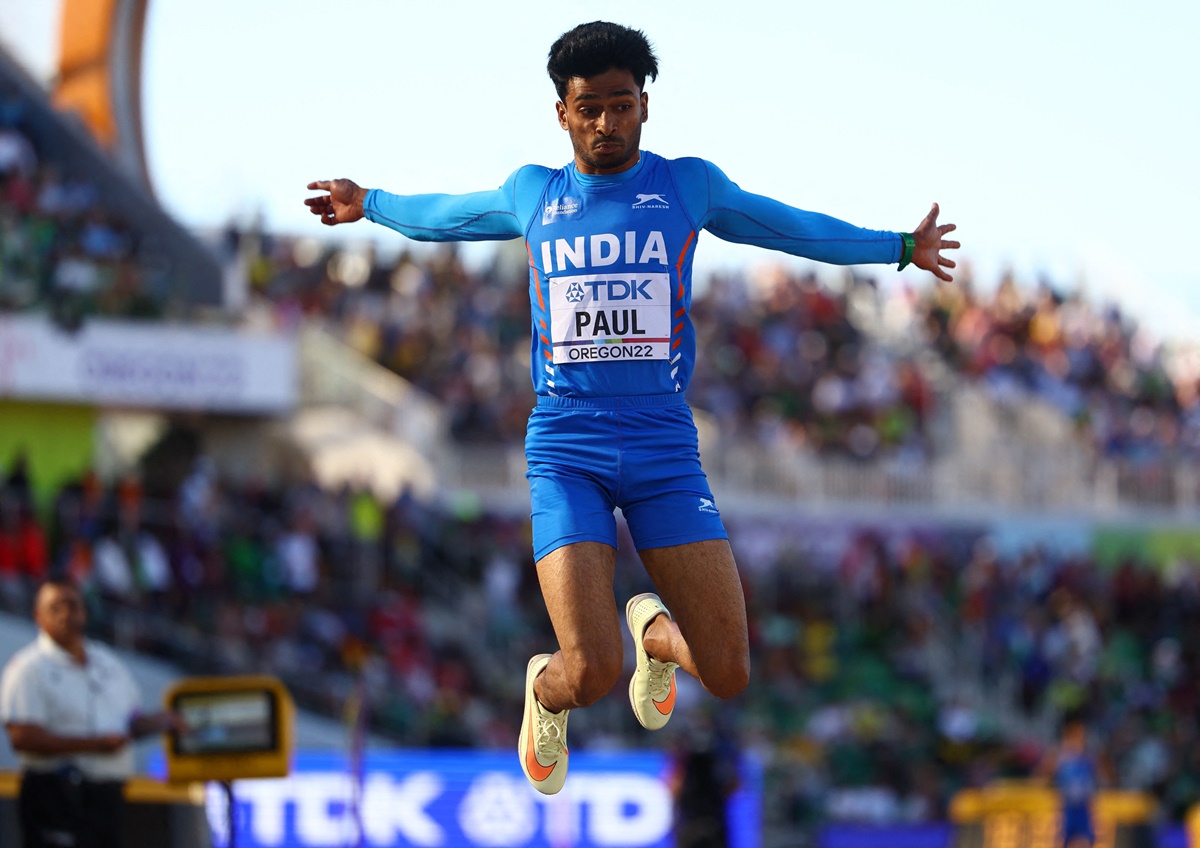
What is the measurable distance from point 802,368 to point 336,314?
7051 mm

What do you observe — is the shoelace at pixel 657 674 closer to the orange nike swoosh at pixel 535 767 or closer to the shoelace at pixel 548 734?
the shoelace at pixel 548 734

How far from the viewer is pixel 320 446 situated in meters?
25.4

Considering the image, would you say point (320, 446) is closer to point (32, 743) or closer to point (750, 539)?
point (750, 539)

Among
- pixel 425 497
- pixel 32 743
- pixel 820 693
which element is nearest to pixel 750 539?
pixel 820 693

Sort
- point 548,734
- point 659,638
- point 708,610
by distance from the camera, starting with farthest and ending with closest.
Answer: point 548,734, point 659,638, point 708,610

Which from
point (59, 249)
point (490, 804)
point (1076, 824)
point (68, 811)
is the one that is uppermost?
point (59, 249)

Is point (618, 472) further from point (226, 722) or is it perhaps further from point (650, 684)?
point (226, 722)

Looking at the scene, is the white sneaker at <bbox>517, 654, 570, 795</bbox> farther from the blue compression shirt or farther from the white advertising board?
the white advertising board

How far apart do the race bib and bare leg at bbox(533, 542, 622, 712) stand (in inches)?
27.7

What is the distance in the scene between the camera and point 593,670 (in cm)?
656

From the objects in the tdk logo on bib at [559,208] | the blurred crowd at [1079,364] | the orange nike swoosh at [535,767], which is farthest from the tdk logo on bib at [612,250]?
the blurred crowd at [1079,364]

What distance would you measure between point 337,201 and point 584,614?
1.91 meters

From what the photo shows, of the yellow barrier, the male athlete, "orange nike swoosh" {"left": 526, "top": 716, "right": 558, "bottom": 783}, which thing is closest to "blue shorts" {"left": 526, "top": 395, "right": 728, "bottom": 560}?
the male athlete

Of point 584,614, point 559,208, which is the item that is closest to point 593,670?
point 584,614
